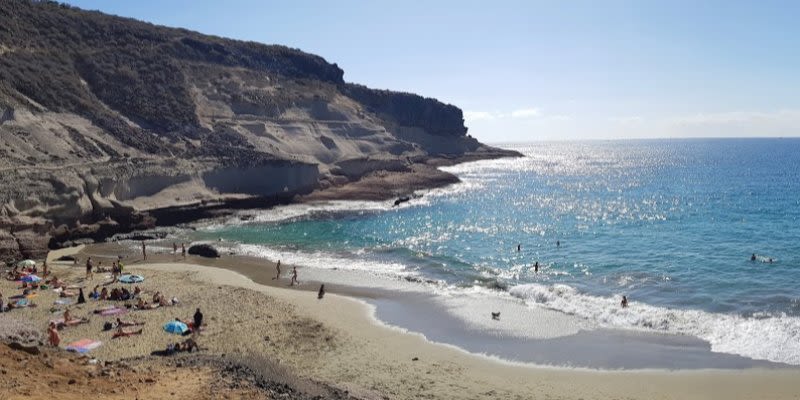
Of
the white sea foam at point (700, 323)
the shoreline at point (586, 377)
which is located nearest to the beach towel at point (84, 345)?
the shoreline at point (586, 377)

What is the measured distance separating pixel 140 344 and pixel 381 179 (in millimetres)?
57263

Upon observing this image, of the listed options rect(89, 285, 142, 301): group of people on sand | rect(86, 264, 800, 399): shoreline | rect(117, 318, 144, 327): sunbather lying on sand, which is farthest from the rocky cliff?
rect(86, 264, 800, 399): shoreline

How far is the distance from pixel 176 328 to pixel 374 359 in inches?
301

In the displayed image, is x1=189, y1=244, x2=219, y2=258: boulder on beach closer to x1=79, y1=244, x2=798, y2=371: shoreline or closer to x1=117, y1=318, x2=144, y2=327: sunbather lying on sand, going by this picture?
x1=79, y1=244, x2=798, y2=371: shoreline

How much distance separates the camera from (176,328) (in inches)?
837

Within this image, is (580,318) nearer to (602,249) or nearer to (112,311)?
(602,249)

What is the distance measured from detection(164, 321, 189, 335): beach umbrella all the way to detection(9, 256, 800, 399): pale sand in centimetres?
36

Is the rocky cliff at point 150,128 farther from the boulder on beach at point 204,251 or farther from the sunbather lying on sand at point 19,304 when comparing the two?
the sunbather lying on sand at point 19,304

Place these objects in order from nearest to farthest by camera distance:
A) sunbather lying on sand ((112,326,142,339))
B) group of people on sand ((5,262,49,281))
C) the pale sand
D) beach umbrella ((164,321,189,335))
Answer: the pale sand < sunbather lying on sand ((112,326,142,339)) < beach umbrella ((164,321,189,335)) < group of people on sand ((5,262,49,281))

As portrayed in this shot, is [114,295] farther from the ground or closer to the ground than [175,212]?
closer to the ground

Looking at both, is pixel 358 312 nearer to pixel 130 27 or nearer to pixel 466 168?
pixel 130 27

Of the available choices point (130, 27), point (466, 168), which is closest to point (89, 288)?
point (130, 27)

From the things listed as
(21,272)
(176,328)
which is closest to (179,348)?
(176,328)

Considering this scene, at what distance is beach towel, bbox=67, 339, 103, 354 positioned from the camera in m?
19.1
